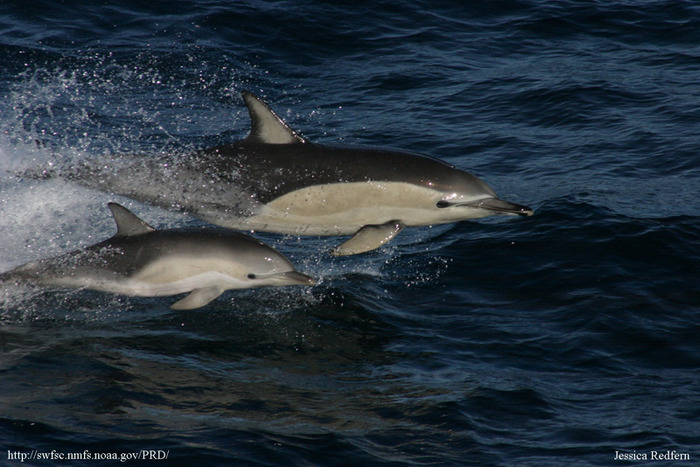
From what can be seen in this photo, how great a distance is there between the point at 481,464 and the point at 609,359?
202cm

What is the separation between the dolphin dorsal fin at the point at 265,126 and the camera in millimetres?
7945

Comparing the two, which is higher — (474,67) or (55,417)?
(474,67)

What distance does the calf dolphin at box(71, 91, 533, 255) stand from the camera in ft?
26.3

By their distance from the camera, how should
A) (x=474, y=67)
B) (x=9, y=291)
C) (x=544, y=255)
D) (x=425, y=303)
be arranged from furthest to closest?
(x=474, y=67)
(x=544, y=255)
(x=425, y=303)
(x=9, y=291)

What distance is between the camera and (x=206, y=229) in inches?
308

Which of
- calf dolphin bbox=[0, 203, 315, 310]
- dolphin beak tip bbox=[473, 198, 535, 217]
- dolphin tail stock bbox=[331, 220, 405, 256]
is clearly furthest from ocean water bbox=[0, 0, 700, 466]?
dolphin beak tip bbox=[473, 198, 535, 217]

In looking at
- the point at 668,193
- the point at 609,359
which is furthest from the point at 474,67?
the point at 609,359

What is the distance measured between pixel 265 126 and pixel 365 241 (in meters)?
1.34

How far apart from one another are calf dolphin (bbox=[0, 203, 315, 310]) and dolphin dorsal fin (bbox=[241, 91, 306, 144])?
0.96 m

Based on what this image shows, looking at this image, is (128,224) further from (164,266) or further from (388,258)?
(388,258)

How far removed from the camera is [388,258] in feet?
31.7

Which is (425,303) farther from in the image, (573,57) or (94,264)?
(573,57)

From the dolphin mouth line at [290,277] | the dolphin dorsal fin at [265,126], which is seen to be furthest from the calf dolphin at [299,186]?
the dolphin mouth line at [290,277]

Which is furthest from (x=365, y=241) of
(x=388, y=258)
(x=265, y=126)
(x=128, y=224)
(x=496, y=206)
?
(x=128, y=224)
